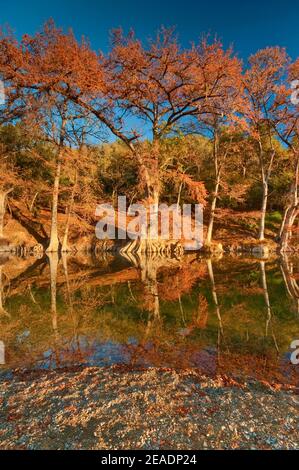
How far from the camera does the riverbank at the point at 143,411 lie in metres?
3.18

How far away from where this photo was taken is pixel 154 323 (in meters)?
7.56

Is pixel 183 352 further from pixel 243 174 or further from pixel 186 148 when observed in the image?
pixel 243 174

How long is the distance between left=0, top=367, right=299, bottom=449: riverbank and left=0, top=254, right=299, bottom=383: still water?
46 centimetres

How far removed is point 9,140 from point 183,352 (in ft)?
109

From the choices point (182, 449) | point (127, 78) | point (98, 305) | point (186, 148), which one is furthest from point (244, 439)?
point (186, 148)
